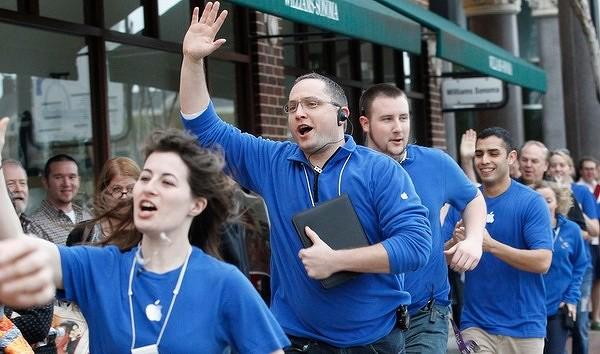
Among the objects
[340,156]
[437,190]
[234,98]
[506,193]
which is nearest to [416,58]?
[234,98]

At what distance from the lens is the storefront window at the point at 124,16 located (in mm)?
10039

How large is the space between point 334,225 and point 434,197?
1.43 m

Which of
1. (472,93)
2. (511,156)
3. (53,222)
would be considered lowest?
(53,222)

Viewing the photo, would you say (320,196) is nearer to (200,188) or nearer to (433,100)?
(200,188)

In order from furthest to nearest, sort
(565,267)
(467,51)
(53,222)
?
(467,51)
(565,267)
(53,222)

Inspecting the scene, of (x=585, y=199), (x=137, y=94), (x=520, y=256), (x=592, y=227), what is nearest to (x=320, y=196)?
(x=520, y=256)

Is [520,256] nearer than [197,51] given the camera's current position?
No

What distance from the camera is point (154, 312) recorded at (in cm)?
397

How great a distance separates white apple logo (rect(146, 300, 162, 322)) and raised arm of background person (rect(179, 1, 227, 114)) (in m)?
1.57

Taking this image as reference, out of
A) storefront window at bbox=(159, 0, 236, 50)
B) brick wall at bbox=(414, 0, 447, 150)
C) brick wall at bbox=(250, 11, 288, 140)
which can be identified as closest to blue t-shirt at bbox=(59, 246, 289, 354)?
storefront window at bbox=(159, 0, 236, 50)

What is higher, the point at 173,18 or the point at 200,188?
the point at 173,18

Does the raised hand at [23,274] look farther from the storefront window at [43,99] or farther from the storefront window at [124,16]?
the storefront window at [124,16]

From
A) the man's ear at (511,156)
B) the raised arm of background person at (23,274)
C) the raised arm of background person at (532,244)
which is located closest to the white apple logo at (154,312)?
the raised arm of background person at (23,274)

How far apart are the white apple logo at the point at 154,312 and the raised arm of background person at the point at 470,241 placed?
8.05 ft
